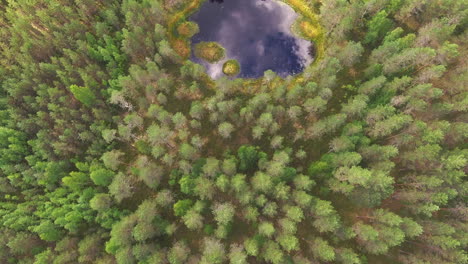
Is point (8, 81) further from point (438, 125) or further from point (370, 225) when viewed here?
point (438, 125)

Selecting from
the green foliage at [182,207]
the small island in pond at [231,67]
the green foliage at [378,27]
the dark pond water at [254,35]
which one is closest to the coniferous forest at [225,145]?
the green foliage at [182,207]

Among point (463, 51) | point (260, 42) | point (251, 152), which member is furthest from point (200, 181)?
point (463, 51)

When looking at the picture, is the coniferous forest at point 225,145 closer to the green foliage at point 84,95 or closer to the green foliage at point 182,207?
the green foliage at point 182,207

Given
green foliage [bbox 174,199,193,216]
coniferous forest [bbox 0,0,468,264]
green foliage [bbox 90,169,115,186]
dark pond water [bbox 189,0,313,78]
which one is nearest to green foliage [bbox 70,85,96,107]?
coniferous forest [bbox 0,0,468,264]

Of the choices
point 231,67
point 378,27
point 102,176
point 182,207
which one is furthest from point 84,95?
point 378,27

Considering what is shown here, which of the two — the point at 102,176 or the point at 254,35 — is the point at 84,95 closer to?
the point at 102,176
